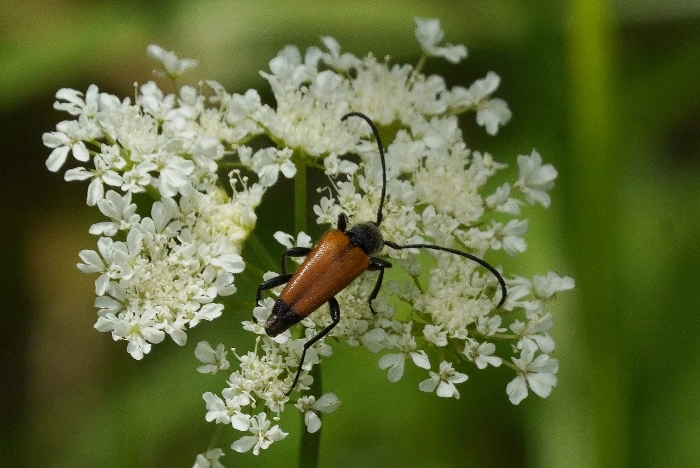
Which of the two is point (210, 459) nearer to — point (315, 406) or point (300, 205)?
point (315, 406)

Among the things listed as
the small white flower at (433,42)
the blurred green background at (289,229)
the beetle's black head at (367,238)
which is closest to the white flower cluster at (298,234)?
the beetle's black head at (367,238)

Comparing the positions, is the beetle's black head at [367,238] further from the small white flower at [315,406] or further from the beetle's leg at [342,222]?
the small white flower at [315,406]

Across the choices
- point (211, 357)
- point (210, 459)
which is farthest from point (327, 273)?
point (210, 459)

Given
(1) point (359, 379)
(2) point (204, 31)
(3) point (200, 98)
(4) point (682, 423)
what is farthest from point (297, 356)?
(2) point (204, 31)

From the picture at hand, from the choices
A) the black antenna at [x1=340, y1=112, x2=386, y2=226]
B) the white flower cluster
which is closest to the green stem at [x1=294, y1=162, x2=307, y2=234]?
the white flower cluster

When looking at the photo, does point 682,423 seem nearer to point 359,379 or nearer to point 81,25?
point 359,379

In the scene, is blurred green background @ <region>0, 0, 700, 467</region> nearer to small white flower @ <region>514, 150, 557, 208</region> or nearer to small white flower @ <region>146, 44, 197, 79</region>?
small white flower @ <region>514, 150, 557, 208</region>
